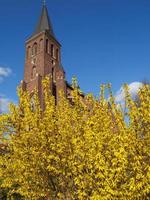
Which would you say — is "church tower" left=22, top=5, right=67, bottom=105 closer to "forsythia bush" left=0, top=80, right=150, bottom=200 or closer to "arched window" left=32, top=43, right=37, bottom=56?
"arched window" left=32, top=43, right=37, bottom=56

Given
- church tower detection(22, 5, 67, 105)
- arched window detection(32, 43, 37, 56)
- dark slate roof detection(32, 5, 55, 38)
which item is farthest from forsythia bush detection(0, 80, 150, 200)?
dark slate roof detection(32, 5, 55, 38)

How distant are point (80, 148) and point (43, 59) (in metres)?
46.0

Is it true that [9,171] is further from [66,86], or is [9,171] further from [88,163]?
[66,86]

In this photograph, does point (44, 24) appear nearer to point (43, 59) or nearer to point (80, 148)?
point (43, 59)

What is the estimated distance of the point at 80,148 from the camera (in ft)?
26.1

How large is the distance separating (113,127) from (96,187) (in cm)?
196

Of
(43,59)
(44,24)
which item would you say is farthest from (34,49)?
(44,24)

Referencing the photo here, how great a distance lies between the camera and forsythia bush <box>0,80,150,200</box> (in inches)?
275

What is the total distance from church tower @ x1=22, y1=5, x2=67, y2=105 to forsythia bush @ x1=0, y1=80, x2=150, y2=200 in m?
38.2

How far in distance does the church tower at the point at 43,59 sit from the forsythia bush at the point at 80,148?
38.2m

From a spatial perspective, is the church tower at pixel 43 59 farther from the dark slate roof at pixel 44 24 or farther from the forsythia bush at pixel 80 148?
the forsythia bush at pixel 80 148

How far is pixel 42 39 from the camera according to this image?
5581 cm

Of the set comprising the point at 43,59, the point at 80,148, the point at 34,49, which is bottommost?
the point at 80,148

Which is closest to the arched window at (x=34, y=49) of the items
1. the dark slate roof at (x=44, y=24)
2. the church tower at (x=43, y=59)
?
the church tower at (x=43, y=59)
